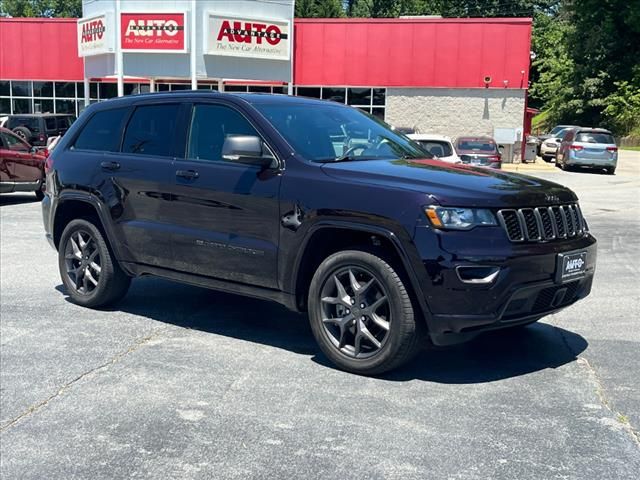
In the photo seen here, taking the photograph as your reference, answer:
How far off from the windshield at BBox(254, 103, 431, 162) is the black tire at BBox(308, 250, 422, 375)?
872 mm

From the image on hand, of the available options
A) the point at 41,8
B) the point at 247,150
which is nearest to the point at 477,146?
the point at 247,150

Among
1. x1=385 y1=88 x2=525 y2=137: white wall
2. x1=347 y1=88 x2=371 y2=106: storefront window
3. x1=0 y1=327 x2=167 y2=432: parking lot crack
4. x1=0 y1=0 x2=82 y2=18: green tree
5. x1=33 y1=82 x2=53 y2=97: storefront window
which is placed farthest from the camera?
x1=0 y1=0 x2=82 y2=18: green tree

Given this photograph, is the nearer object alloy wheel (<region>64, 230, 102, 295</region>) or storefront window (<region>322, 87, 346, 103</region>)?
alloy wheel (<region>64, 230, 102, 295</region>)

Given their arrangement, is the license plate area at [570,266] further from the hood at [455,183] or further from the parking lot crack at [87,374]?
the parking lot crack at [87,374]

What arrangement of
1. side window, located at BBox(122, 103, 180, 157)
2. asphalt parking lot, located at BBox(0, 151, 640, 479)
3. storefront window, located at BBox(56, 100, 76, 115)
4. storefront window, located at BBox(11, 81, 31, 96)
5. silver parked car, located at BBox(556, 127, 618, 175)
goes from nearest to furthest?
asphalt parking lot, located at BBox(0, 151, 640, 479)
side window, located at BBox(122, 103, 180, 157)
silver parked car, located at BBox(556, 127, 618, 175)
storefront window, located at BBox(56, 100, 76, 115)
storefront window, located at BBox(11, 81, 31, 96)

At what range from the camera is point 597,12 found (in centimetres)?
4641

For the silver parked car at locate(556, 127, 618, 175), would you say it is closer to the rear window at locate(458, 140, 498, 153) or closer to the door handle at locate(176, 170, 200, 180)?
the rear window at locate(458, 140, 498, 153)

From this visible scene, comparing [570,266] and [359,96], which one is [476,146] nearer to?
[359,96]

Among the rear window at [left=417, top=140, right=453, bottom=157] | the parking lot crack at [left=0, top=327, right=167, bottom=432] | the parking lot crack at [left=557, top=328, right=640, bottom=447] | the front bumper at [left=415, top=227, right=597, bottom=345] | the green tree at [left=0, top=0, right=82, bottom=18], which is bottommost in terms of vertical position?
the parking lot crack at [left=0, top=327, right=167, bottom=432]

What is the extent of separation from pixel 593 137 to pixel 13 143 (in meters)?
21.7

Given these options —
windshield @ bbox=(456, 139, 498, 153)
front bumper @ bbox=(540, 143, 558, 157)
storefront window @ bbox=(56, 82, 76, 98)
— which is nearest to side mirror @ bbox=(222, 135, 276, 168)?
windshield @ bbox=(456, 139, 498, 153)

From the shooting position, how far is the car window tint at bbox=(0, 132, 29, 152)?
15719 mm

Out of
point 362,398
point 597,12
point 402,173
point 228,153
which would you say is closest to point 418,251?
point 402,173

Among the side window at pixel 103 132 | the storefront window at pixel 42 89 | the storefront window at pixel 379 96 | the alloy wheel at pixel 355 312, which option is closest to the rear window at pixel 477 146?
the storefront window at pixel 379 96
